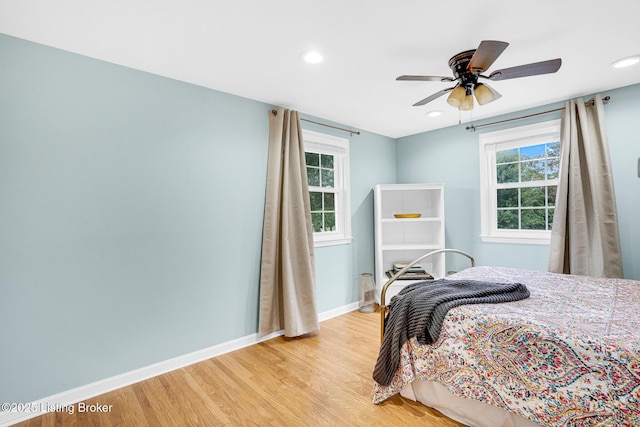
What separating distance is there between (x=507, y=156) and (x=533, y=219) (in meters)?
0.81

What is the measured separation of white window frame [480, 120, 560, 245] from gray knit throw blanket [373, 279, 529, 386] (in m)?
1.76

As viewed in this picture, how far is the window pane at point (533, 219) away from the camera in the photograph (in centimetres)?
356

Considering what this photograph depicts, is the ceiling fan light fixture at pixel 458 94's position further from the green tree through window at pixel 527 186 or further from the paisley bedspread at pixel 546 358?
the green tree through window at pixel 527 186

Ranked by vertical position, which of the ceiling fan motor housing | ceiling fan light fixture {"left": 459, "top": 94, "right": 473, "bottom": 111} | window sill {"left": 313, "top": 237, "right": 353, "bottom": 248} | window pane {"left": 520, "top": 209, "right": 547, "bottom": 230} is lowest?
window sill {"left": 313, "top": 237, "right": 353, "bottom": 248}

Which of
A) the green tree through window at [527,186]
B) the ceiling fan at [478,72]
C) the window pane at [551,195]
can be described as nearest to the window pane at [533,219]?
the green tree through window at [527,186]

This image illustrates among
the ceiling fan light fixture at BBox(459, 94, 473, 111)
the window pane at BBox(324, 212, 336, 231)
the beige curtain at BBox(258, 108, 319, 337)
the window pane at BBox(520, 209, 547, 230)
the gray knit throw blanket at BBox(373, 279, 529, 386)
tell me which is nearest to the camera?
the gray knit throw blanket at BBox(373, 279, 529, 386)

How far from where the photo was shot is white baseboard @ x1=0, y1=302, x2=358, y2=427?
1.96 meters

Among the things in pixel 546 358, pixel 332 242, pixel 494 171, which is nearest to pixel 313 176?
pixel 332 242

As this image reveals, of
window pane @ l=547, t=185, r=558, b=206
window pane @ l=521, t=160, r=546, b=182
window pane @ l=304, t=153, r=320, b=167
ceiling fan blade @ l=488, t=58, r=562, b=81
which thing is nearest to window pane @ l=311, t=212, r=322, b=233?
window pane @ l=304, t=153, r=320, b=167

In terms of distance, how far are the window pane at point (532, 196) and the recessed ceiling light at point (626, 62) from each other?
55.7 inches

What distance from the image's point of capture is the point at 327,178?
3986 millimetres

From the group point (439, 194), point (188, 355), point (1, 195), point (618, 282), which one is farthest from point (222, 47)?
point (618, 282)

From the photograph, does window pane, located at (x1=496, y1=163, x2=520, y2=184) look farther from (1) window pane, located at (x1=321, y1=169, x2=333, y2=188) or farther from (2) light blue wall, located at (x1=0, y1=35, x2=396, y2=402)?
(2) light blue wall, located at (x1=0, y1=35, x2=396, y2=402)

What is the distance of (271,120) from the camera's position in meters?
3.23
